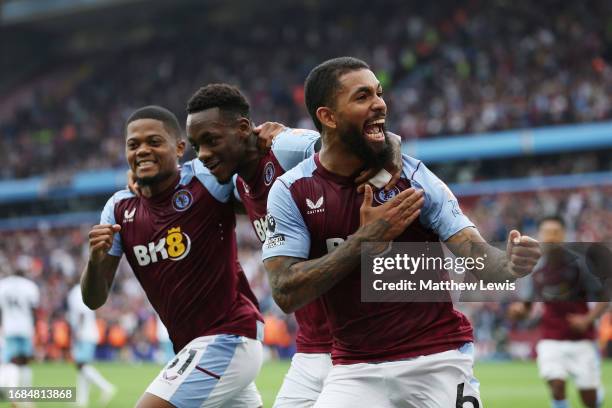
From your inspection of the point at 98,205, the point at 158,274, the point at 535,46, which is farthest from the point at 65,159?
the point at 158,274

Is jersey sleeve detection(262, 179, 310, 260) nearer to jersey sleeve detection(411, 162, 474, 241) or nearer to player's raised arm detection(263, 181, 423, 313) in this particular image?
player's raised arm detection(263, 181, 423, 313)

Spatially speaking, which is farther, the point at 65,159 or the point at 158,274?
the point at 65,159

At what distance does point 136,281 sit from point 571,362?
765 inches

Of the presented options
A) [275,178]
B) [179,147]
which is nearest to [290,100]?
[179,147]

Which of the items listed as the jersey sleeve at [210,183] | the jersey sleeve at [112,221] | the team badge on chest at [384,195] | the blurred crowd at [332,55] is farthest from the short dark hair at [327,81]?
the blurred crowd at [332,55]

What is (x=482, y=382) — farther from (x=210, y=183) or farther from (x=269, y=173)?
(x=269, y=173)

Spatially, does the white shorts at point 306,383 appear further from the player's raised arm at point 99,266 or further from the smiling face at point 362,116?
the smiling face at point 362,116

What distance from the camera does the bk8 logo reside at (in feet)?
19.1

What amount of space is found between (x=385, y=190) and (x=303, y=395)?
1.86m

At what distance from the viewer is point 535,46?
2778 centimetres

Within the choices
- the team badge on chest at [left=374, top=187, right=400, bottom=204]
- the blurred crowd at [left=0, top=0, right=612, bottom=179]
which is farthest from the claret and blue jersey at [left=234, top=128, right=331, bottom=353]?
the blurred crowd at [left=0, top=0, right=612, bottom=179]

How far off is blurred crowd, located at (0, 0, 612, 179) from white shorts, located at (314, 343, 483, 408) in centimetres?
2119

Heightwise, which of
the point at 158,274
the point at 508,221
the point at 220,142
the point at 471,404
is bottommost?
the point at 471,404

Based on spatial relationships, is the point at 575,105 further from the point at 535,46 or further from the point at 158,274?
the point at 158,274
